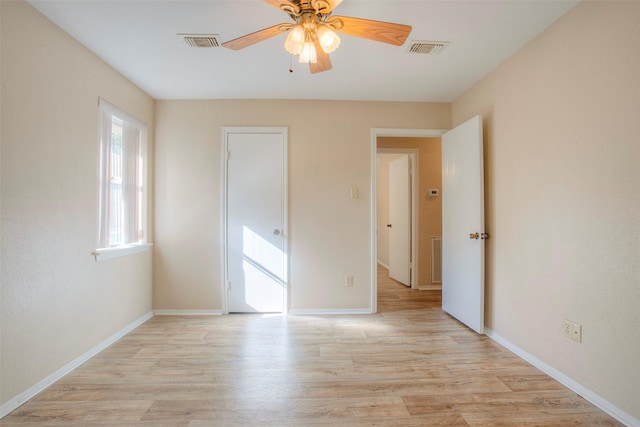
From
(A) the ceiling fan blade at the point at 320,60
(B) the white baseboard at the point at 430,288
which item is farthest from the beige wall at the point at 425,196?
(A) the ceiling fan blade at the point at 320,60

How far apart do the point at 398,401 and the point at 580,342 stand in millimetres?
1216

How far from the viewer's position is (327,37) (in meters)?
1.49

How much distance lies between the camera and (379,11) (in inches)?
72.4

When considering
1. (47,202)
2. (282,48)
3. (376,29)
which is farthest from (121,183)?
(376,29)

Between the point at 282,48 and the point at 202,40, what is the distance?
591 millimetres

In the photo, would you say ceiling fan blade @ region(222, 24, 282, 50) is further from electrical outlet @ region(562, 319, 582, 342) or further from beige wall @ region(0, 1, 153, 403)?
electrical outlet @ region(562, 319, 582, 342)

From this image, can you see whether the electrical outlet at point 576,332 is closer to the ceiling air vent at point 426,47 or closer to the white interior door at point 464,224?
the white interior door at point 464,224

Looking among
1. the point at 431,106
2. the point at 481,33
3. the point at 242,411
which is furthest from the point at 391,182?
the point at 242,411

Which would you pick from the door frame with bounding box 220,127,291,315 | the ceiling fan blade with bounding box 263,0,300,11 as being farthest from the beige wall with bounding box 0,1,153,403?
the ceiling fan blade with bounding box 263,0,300,11

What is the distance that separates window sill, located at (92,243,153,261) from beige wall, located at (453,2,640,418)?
341cm

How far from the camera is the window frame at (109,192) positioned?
2.44m

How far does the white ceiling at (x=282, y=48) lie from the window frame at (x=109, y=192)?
40 centimetres

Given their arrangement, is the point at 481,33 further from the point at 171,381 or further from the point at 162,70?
the point at 171,381

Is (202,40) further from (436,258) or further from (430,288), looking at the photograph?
(430,288)
